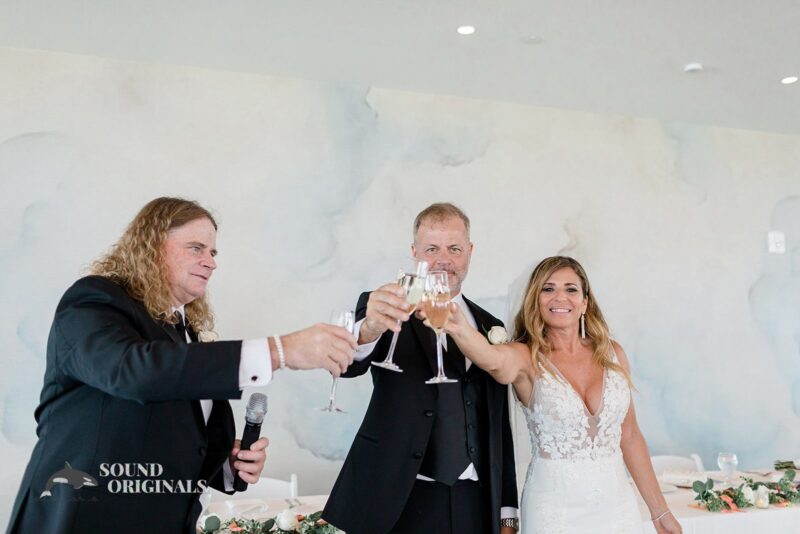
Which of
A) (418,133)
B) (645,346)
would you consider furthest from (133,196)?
(645,346)

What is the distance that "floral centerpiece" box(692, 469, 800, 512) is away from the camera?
10.2 ft

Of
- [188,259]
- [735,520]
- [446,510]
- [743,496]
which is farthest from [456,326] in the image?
[743,496]

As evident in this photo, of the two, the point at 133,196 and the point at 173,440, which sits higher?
the point at 133,196

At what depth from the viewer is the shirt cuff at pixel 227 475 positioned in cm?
202

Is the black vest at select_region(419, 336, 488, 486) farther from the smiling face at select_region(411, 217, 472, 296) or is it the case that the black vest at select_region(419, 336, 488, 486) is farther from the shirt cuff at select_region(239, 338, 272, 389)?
the shirt cuff at select_region(239, 338, 272, 389)

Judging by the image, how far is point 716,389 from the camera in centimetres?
561

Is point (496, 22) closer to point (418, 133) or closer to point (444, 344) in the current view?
point (418, 133)

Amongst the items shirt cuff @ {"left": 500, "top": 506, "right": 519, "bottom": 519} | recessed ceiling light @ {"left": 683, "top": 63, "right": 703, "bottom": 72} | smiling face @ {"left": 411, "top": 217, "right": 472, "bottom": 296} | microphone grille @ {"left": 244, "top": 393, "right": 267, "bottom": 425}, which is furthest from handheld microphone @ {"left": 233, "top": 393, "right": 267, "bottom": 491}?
recessed ceiling light @ {"left": 683, "top": 63, "right": 703, "bottom": 72}

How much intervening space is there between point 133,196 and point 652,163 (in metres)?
3.85

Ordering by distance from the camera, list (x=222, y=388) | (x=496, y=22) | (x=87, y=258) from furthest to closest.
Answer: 1. (x=87, y=258)
2. (x=496, y=22)
3. (x=222, y=388)

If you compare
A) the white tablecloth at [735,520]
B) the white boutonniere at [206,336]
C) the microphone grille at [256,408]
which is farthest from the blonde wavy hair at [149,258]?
the white tablecloth at [735,520]

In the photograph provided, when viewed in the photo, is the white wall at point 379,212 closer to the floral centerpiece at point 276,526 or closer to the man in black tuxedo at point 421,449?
the man in black tuxedo at point 421,449

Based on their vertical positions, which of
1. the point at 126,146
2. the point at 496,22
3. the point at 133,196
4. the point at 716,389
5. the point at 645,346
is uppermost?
the point at 496,22

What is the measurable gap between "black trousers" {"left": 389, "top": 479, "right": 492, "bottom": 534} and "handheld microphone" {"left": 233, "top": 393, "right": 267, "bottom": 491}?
57 cm
